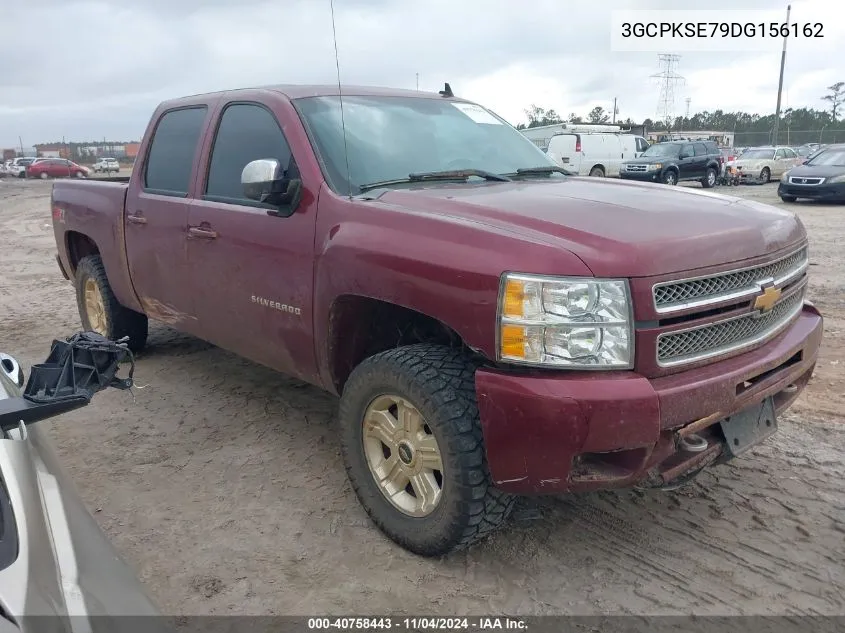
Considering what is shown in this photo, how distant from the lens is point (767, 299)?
2709mm

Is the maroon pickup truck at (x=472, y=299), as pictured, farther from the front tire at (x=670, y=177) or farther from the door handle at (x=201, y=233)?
the front tire at (x=670, y=177)

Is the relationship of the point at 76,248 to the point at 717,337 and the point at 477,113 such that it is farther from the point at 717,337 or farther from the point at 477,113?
the point at 717,337

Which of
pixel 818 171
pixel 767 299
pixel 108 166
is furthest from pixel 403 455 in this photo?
pixel 108 166

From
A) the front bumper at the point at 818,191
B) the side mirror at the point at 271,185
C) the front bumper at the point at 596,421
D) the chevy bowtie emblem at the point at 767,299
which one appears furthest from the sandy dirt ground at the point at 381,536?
the front bumper at the point at 818,191

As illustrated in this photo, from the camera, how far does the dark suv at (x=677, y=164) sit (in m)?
21.8

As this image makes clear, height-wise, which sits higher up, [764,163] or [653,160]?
[653,160]

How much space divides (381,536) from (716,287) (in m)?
1.71

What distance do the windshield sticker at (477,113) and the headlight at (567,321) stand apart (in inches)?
80.5

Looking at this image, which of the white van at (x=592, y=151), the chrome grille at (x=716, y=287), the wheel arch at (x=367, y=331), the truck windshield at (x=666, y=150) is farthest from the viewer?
the white van at (x=592, y=151)

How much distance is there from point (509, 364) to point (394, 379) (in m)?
0.53

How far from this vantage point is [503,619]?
98.3 inches

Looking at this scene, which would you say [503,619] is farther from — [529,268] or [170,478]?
[170,478]

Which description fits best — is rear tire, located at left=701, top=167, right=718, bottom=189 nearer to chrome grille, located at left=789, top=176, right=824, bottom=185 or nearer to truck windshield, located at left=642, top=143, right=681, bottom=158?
truck windshield, located at left=642, top=143, right=681, bottom=158

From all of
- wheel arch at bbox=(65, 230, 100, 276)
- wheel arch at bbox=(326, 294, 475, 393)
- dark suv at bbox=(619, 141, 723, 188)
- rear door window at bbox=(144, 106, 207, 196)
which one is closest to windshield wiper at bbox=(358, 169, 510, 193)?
wheel arch at bbox=(326, 294, 475, 393)
